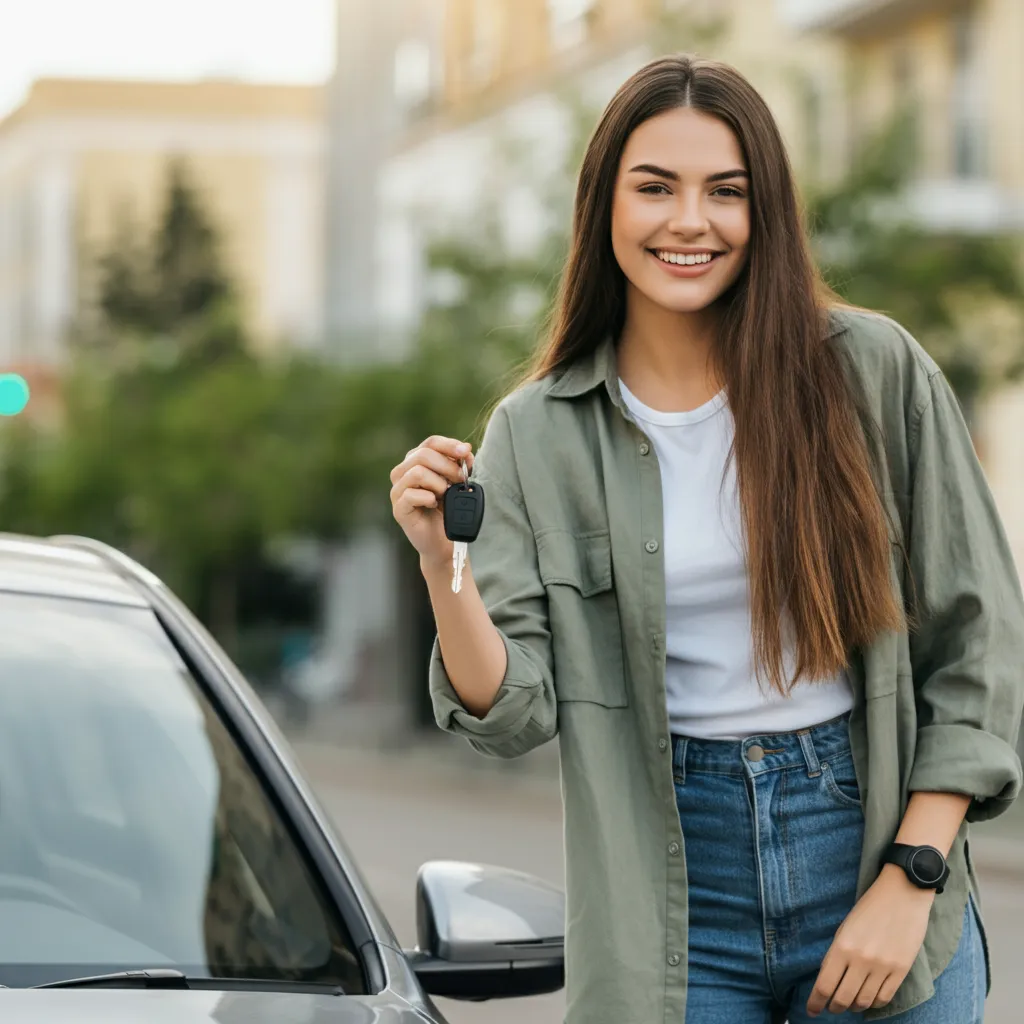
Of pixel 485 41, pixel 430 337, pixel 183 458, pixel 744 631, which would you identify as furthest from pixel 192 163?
pixel 744 631

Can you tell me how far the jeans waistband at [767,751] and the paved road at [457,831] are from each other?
16.1 feet

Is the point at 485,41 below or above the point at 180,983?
above

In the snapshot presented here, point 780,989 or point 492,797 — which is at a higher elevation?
point 780,989

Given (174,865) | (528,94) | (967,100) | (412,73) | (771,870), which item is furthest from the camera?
(412,73)

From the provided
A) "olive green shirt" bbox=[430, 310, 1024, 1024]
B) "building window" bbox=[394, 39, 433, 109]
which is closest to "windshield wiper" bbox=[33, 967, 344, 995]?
"olive green shirt" bbox=[430, 310, 1024, 1024]

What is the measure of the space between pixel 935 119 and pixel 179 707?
16.7 metres

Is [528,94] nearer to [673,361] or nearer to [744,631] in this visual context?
[673,361]

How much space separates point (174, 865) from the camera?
256cm

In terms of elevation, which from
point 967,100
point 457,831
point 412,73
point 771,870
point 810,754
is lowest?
point 457,831

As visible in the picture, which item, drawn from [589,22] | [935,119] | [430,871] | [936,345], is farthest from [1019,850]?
[589,22]

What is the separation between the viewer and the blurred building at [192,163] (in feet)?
174

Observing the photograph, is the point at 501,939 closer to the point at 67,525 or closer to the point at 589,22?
the point at 589,22

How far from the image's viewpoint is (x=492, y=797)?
1641cm

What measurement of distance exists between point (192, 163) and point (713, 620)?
168 ft
